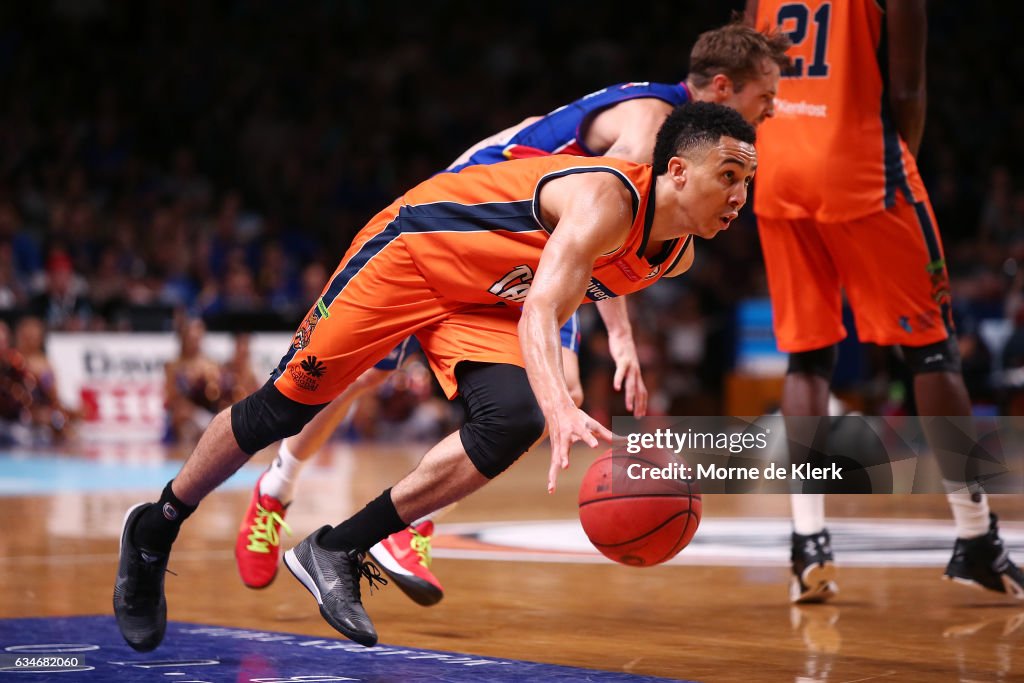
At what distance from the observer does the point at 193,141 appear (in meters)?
15.9

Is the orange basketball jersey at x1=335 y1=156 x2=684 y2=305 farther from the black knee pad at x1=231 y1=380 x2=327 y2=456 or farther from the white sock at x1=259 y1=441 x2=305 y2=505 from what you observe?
the white sock at x1=259 y1=441 x2=305 y2=505

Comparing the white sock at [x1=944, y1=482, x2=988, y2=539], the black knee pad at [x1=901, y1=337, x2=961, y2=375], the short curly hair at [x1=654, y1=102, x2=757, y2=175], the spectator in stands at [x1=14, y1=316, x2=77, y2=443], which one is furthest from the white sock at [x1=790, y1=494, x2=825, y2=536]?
the spectator in stands at [x1=14, y1=316, x2=77, y2=443]

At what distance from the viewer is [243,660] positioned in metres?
3.26

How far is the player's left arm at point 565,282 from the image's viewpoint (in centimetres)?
284

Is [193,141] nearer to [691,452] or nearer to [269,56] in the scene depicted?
[269,56]

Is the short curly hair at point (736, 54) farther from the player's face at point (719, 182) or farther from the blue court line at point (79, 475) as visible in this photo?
the blue court line at point (79, 475)

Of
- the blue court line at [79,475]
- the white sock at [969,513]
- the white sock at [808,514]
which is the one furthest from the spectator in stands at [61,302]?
the white sock at [969,513]

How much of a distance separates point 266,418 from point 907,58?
224 centimetres

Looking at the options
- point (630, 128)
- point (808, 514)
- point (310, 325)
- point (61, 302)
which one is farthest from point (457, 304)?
point (61, 302)

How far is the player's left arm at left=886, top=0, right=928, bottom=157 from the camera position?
4.27 meters

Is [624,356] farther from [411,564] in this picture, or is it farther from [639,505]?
[639,505]

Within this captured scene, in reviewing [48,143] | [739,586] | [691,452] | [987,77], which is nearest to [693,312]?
[987,77]

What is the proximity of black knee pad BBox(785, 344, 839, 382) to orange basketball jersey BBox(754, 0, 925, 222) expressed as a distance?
45 cm

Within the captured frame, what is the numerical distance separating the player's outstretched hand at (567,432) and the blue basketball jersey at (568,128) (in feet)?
4.76
